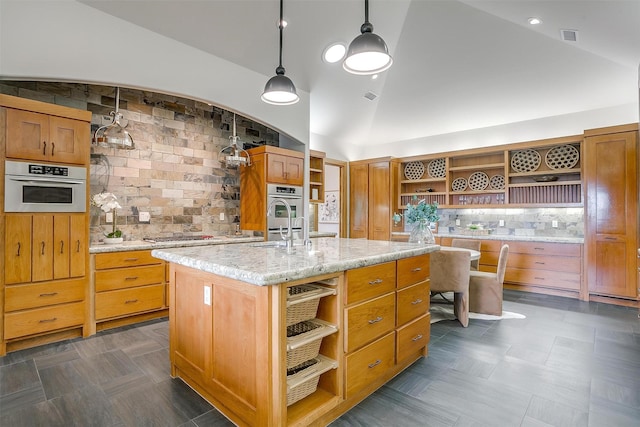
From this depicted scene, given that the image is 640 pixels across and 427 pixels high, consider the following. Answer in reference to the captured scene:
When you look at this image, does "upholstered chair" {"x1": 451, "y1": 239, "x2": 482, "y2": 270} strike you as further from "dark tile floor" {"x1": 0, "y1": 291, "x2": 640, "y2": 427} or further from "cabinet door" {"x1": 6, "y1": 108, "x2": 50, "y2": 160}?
"cabinet door" {"x1": 6, "y1": 108, "x2": 50, "y2": 160}

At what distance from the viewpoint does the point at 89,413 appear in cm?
200

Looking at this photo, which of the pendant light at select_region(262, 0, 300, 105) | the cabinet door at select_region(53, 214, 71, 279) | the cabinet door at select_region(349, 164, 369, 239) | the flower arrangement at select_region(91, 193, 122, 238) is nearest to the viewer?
the pendant light at select_region(262, 0, 300, 105)

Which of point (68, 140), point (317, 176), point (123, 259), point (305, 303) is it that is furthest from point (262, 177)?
point (305, 303)

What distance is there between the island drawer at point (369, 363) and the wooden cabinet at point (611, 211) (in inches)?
159

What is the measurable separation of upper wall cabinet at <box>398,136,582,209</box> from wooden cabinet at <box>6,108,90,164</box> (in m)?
5.44

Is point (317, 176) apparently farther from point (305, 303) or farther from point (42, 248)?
point (305, 303)

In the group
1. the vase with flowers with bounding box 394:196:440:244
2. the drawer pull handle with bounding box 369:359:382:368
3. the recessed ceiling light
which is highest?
the recessed ceiling light

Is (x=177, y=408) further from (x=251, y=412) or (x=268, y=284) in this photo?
(x=268, y=284)

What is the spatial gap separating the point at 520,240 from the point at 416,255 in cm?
340

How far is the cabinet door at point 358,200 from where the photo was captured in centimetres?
714

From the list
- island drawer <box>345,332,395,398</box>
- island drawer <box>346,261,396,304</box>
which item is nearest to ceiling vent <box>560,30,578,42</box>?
island drawer <box>346,261,396,304</box>

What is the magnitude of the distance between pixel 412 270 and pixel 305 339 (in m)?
1.17

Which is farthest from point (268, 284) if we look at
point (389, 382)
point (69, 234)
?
point (69, 234)

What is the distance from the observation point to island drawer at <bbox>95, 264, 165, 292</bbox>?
3.36 meters
